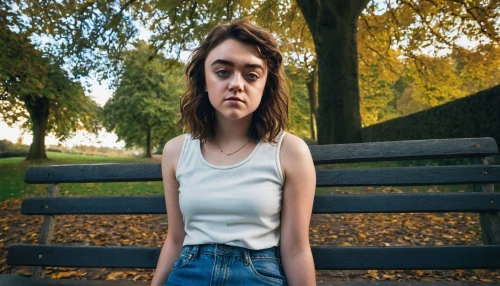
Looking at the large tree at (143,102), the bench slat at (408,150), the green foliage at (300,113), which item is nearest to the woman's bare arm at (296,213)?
the bench slat at (408,150)

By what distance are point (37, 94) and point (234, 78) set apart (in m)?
20.0

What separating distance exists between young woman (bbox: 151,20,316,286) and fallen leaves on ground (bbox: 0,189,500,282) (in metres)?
2.19

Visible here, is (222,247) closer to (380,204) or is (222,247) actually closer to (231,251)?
(231,251)

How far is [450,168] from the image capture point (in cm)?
236

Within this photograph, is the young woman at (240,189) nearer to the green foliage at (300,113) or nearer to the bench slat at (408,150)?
the bench slat at (408,150)

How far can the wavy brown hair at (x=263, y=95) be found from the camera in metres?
1.83

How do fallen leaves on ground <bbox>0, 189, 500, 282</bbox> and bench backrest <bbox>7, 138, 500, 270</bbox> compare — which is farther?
fallen leaves on ground <bbox>0, 189, 500, 282</bbox>

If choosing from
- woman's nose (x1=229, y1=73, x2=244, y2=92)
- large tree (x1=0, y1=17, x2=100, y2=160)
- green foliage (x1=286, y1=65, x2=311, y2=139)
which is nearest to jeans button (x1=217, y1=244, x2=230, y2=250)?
woman's nose (x1=229, y1=73, x2=244, y2=92)

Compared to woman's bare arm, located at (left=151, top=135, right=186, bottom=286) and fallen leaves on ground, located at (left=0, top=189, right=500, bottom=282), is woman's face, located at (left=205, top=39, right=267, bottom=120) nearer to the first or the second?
woman's bare arm, located at (left=151, top=135, right=186, bottom=286)

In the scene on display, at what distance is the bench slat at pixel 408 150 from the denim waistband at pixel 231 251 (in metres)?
0.92

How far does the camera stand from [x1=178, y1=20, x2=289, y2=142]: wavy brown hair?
6.02 ft

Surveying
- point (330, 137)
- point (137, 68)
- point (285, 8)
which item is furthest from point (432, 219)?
point (137, 68)

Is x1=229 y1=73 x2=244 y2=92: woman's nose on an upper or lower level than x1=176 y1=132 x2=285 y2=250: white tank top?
upper

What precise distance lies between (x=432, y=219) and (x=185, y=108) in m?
5.72
